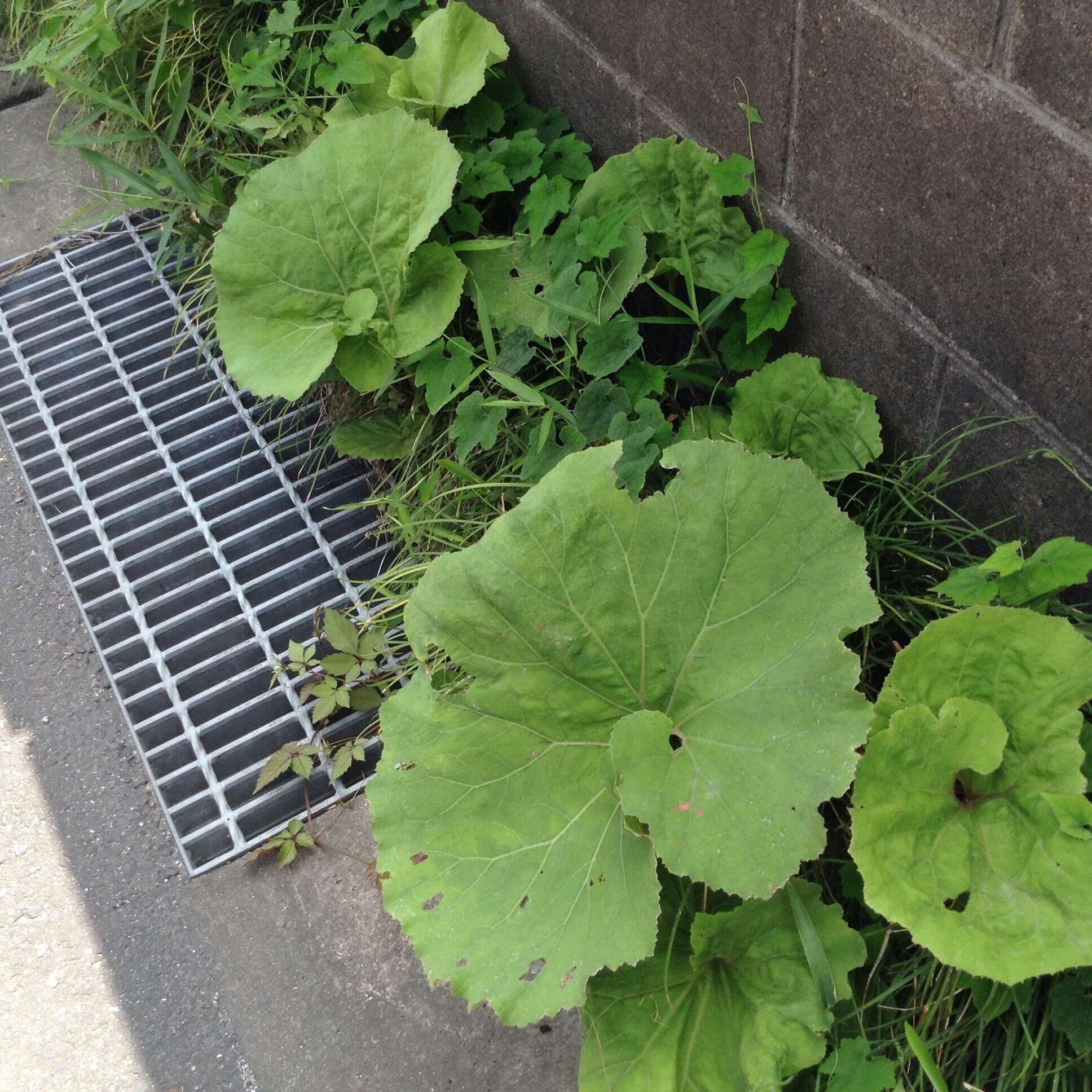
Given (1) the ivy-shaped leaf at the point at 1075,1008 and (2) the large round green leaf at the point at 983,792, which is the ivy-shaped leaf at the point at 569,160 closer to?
(2) the large round green leaf at the point at 983,792

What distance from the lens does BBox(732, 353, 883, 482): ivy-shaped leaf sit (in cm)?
180

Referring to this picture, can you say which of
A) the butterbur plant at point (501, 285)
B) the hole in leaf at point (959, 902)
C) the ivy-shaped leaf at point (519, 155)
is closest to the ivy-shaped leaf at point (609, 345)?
the butterbur plant at point (501, 285)

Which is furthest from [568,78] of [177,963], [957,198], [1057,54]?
[177,963]

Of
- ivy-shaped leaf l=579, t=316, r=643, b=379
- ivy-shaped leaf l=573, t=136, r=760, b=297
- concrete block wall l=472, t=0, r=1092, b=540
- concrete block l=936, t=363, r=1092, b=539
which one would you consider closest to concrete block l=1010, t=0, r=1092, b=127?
concrete block wall l=472, t=0, r=1092, b=540

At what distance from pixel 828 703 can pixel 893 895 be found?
Answer: 0.80 feet

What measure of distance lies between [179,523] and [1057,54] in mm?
1873

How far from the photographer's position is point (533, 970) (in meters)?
1.61

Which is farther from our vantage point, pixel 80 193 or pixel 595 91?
pixel 80 193

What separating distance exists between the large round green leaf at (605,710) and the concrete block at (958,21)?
1.87 feet

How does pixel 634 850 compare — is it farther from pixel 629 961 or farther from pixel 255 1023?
pixel 255 1023

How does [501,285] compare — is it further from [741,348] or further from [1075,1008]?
[1075,1008]

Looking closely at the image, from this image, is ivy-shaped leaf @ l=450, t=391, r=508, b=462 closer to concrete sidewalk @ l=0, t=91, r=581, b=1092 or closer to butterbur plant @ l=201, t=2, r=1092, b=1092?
butterbur plant @ l=201, t=2, r=1092, b=1092

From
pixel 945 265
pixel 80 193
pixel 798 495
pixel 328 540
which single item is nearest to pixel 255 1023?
pixel 328 540

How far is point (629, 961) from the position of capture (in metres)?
1.37
